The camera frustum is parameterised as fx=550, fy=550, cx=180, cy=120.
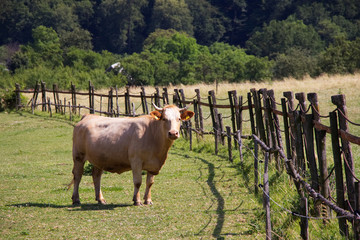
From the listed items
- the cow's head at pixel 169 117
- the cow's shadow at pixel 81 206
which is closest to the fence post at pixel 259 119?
the cow's head at pixel 169 117

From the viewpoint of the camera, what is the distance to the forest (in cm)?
6159

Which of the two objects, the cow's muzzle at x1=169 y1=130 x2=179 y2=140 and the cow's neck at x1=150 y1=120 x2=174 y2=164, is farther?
the cow's neck at x1=150 y1=120 x2=174 y2=164

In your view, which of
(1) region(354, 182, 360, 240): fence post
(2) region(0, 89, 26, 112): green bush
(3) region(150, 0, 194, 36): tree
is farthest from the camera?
(3) region(150, 0, 194, 36): tree

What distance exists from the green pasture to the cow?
22.0 inches

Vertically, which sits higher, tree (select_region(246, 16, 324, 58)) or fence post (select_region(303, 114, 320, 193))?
tree (select_region(246, 16, 324, 58))

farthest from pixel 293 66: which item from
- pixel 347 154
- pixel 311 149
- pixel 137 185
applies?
pixel 347 154

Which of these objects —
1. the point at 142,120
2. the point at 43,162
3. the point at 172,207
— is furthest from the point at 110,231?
the point at 43,162

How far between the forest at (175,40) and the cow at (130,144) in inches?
1745

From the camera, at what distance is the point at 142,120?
9.91m

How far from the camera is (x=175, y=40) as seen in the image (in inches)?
3819

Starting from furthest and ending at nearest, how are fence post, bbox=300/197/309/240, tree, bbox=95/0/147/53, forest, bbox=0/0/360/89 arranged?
tree, bbox=95/0/147/53, forest, bbox=0/0/360/89, fence post, bbox=300/197/309/240

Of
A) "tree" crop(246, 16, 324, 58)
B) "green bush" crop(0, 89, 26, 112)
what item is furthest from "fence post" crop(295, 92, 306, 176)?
"tree" crop(246, 16, 324, 58)

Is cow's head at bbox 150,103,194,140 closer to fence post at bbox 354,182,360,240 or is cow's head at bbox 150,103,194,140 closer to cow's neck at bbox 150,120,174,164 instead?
cow's neck at bbox 150,120,174,164

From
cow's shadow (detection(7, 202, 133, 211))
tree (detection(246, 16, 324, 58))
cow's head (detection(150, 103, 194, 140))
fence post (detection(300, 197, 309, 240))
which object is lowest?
cow's shadow (detection(7, 202, 133, 211))
